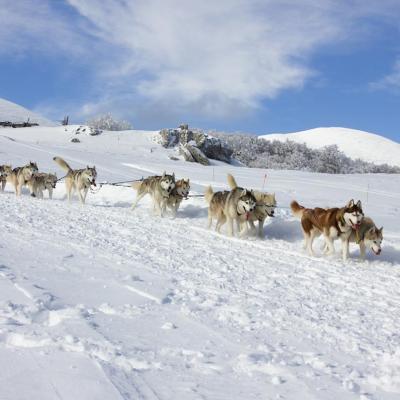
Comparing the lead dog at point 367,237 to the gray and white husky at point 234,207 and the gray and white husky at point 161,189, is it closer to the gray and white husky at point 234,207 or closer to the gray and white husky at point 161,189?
the gray and white husky at point 234,207

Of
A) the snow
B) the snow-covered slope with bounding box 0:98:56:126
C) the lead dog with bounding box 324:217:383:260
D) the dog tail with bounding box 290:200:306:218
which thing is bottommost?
the snow

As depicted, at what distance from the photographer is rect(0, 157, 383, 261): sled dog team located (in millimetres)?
8000

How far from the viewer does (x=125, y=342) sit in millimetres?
3439

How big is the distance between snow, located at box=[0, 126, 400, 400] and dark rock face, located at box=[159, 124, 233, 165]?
24.8 meters

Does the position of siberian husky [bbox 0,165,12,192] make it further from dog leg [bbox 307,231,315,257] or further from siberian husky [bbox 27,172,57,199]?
dog leg [bbox 307,231,315,257]

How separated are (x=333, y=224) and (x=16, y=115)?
6235 centimetres

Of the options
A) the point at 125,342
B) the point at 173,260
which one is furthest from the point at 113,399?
the point at 173,260

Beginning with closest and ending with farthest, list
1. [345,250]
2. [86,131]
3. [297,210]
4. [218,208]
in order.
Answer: [345,250], [297,210], [218,208], [86,131]

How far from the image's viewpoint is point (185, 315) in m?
4.23

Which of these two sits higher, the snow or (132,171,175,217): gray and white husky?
(132,171,175,217): gray and white husky

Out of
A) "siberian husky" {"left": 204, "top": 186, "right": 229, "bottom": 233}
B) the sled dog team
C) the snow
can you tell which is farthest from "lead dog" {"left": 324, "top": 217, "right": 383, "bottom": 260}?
"siberian husky" {"left": 204, "top": 186, "right": 229, "bottom": 233}

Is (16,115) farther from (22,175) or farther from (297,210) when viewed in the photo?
(297,210)

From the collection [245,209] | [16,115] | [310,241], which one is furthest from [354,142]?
[310,241]

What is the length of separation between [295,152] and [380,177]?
1915 centimetres
